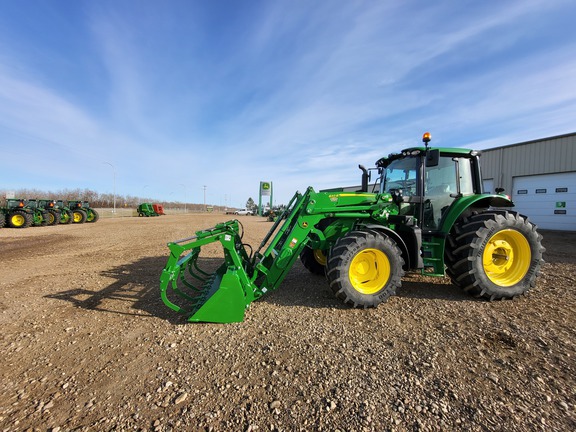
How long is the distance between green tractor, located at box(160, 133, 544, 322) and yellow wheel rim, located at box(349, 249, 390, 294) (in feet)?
0.04

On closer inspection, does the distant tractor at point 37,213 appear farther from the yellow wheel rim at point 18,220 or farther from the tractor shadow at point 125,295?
the tractor shadow at point 125,295

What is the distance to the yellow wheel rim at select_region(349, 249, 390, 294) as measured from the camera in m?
3.88

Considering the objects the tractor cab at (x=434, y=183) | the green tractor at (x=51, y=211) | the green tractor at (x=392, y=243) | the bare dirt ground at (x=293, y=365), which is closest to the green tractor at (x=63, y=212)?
the green tractor at (x=51, y=211)

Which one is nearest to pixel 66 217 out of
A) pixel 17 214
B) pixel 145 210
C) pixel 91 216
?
pixel 91 216

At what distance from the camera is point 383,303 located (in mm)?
4039

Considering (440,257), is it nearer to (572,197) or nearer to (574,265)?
(574,265)

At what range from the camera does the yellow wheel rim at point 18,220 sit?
1695 centimetres

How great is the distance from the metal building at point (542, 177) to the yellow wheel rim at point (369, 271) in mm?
13983

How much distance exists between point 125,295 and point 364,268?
3.67 meters

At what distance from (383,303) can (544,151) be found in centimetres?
1517

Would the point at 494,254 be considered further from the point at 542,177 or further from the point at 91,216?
the point at 91,216

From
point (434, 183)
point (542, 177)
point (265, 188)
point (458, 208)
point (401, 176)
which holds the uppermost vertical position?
point (265, 188)

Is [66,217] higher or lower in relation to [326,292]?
higher

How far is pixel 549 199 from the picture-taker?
13.4m
